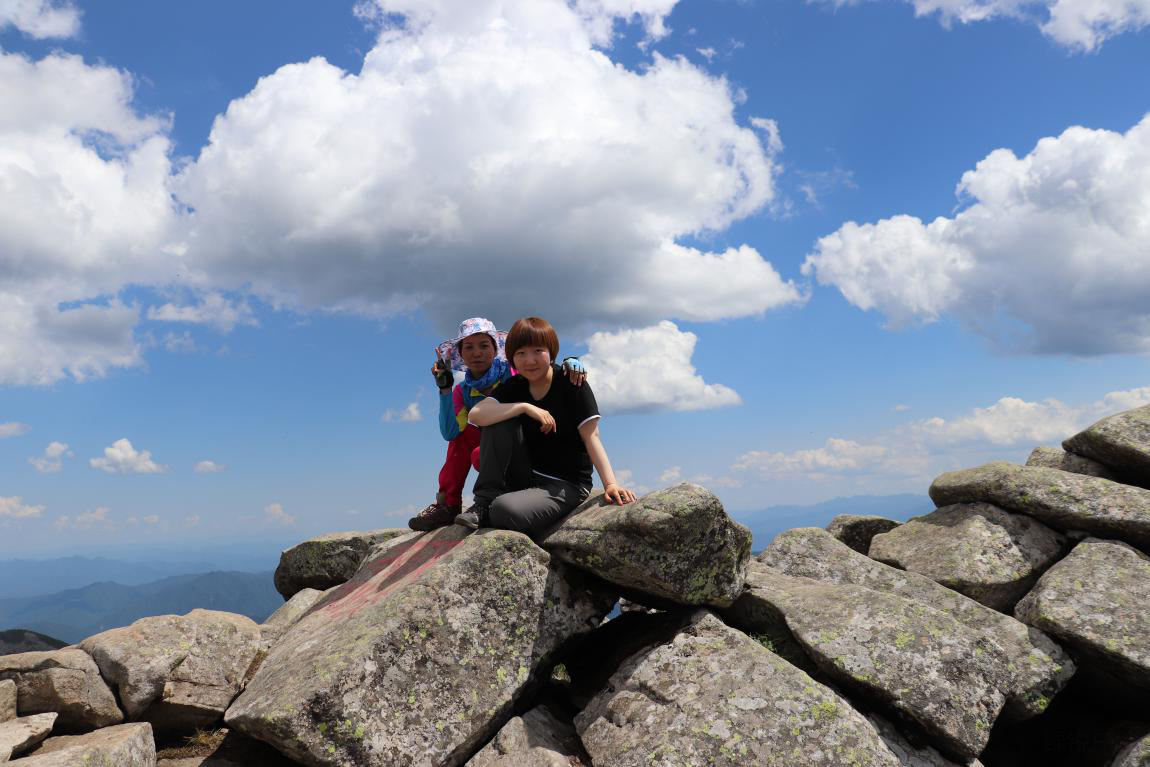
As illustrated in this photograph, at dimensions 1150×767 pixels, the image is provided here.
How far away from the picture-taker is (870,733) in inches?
368

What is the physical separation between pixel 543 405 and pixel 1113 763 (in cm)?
1103

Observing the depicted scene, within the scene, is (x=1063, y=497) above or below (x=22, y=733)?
above

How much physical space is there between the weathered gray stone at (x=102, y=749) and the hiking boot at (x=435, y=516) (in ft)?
18.8

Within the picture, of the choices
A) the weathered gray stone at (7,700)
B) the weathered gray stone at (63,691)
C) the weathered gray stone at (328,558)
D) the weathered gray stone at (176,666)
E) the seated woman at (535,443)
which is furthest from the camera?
the weathered gray stone at (328,558)

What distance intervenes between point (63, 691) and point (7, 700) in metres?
0.70

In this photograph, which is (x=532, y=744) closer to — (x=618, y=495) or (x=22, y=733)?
(x=618, y=495)

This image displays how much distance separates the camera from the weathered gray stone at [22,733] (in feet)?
29.9

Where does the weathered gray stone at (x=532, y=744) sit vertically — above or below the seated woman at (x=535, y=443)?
below

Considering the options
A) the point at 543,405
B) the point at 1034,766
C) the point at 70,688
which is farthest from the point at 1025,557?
the point at 70,688

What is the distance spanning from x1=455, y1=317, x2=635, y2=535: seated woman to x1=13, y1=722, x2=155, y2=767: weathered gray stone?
602 cm

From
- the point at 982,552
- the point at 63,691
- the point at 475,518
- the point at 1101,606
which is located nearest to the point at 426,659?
the point at 475,518

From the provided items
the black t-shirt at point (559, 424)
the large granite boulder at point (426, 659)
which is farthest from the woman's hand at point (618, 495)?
the large granite boulder at point (426, 659)

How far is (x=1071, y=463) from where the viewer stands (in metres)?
17.0

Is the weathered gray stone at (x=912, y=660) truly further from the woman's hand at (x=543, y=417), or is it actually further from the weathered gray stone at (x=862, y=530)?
the weathered gray stone at (x=862, y=530)
